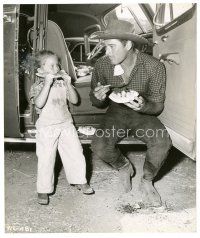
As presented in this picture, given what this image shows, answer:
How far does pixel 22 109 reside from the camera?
8.77 ft

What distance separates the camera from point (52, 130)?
6.95ft

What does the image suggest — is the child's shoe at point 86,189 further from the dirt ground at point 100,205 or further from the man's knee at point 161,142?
the man's knee at point 161,142

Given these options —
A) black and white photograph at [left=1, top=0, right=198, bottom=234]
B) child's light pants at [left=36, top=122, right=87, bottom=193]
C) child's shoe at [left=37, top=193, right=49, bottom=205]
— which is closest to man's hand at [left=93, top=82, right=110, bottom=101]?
black and white photograph at [left=1, top=0, right=198, bottom=234]

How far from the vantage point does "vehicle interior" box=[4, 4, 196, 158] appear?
1.95 metres

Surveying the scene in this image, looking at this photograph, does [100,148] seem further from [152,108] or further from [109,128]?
[152,108]

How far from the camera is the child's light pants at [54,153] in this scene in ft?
6.86

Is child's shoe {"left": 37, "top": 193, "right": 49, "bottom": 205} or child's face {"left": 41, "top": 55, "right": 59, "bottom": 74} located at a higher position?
child's face {"left": 41, "top": 55, "right": 59, "bottom": 74}

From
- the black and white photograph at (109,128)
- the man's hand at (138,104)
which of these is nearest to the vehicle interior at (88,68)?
the black and white photograph at (109,128)

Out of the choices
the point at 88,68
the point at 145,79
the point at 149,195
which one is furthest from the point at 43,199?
the point at 88,68

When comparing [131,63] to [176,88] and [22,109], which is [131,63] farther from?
[22,109]

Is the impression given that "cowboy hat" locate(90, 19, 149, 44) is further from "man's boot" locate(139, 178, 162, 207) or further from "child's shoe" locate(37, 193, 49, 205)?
"child's shoe" locate(37, 193, 49, 205)

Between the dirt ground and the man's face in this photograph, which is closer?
the dirt ground

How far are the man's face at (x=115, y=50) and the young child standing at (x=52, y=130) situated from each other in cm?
Result: 34

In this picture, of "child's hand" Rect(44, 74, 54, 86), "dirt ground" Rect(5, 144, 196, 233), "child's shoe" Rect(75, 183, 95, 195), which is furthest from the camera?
"child's shoe" Rect(75, 183, 95, 195)
